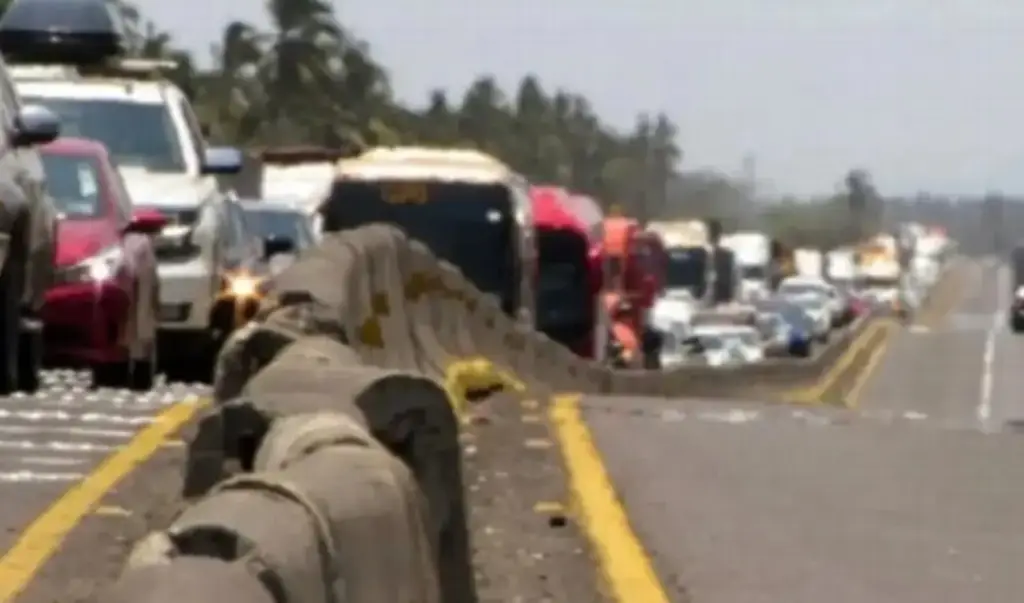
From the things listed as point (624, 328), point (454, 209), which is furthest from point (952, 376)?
point (454, 209)

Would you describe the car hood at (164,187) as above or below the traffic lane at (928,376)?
above

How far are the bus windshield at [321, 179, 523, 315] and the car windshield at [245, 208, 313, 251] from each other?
6.22 meters

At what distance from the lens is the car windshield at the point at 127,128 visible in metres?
23.0

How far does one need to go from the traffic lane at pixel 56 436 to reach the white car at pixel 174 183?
2.06m

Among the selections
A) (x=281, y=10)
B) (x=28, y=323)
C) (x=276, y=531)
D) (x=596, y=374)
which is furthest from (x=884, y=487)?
(x=281, y=10)

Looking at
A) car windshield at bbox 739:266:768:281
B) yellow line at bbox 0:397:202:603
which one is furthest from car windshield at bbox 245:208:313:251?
car windshield at bbox 739:266:768:281

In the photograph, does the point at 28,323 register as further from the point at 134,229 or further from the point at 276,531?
the point at 276,531

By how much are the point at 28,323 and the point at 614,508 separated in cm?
443

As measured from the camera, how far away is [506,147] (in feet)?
549

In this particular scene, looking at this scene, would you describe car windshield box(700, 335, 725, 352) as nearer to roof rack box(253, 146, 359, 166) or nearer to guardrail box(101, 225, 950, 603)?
roof rack box(253, 146, 359, 166)

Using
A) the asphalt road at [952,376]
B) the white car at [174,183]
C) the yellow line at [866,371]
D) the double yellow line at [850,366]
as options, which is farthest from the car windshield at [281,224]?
the yellow line at [866,371]

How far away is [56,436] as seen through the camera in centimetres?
1477

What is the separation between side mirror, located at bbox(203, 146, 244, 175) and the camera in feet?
72.8

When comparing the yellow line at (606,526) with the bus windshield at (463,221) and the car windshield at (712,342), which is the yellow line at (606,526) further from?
the car windshield at (712,342)
